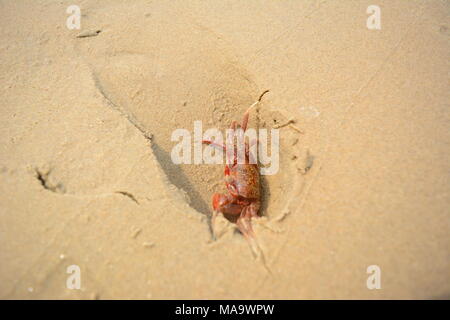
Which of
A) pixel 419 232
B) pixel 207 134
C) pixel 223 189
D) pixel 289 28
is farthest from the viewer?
pixel 289 28

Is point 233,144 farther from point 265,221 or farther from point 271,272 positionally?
point 271,272

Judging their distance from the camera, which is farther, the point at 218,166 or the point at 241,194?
the point at 218,166

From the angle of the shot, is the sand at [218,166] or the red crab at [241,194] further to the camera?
the red crab at [241,194]

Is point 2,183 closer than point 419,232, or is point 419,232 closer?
point 419,232

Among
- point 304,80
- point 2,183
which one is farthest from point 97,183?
point 304,80

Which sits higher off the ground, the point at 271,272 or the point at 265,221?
the point at 265,221
